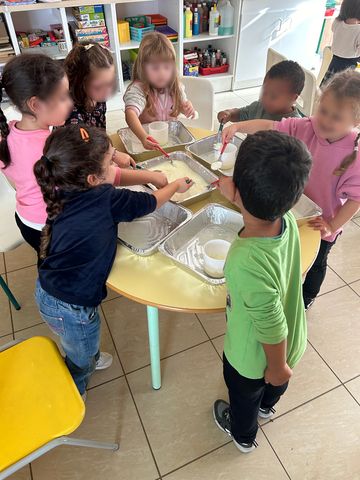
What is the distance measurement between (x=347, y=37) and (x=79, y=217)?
286cm

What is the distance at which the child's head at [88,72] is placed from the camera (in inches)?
56.7

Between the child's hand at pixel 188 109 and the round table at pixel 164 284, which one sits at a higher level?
the child's hand at pixel 188 109

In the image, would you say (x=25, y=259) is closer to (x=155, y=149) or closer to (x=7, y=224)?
(x=7, y=224)

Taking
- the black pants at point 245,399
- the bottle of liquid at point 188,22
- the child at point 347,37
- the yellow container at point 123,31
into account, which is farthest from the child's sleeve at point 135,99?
the bottle of liquid at point 188,22

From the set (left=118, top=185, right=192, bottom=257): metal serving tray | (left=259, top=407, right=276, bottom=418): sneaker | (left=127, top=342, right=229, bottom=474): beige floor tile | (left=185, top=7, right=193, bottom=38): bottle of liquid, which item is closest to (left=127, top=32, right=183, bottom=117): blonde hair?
(left=118, top=185, right=192, bottom=257): metal serving tray

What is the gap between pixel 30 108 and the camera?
1.17 meters

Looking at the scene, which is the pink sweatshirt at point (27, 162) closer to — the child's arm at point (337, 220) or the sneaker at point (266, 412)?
the child's arm at point (337, 220)

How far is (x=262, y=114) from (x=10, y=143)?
1.21m

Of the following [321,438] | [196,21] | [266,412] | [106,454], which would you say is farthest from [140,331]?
[196,21]

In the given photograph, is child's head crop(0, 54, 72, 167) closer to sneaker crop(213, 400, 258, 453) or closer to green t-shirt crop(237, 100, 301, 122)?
green t-shirt crop(237, 100, 301, 122)

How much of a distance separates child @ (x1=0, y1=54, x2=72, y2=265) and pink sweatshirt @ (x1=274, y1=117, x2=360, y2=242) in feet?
2.91

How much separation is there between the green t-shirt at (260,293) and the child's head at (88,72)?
106 centimetres

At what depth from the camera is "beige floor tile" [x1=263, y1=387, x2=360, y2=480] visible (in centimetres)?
130

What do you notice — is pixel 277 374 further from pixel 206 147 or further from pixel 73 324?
pixel 206 147
